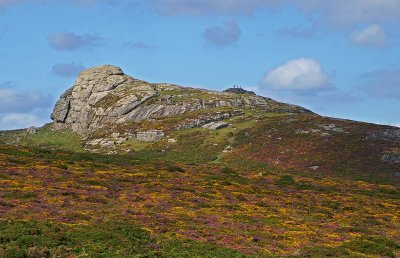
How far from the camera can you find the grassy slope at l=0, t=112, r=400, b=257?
3300 cm

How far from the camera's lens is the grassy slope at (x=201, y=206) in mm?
33000

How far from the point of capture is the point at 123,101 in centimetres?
15125

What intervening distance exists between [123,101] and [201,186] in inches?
3662

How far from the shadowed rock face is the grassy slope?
4825 cm

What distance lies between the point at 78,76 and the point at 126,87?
2137cm

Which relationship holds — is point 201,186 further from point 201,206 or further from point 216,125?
point 216,125

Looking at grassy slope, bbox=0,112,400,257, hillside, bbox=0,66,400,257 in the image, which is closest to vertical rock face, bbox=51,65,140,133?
hillside, bbox=0,66,400,257

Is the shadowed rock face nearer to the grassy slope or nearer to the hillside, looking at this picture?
the hillside

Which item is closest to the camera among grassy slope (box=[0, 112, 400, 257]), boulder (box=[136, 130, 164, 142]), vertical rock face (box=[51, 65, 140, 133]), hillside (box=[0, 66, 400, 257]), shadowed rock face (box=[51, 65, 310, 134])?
grassy slope (box=[0, 112, 400, 257])

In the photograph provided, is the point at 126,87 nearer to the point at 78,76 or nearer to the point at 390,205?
the point at 78,76

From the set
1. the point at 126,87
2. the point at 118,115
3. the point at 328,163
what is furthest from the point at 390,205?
the point at 126,87

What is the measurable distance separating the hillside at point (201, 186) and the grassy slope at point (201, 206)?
0.14 meters

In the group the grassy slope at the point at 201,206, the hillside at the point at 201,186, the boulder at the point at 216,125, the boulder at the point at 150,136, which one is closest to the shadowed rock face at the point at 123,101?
the hillside at the point at 201,186

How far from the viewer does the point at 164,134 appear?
A: 4850 inches
